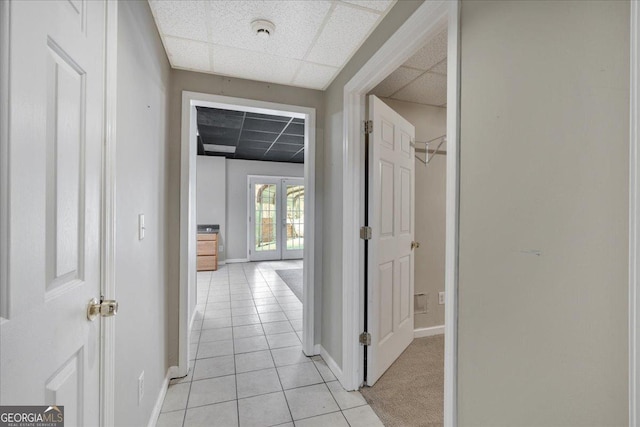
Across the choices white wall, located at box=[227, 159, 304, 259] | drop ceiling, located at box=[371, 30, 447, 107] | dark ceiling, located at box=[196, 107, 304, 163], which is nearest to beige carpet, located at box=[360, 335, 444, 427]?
drop ceiling, located at box=[371, 30, 447, 107]

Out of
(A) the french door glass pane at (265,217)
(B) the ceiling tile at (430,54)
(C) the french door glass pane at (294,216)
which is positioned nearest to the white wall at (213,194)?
(A) the french door glass pane at (265,217)

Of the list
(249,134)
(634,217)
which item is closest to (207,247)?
(249,134)

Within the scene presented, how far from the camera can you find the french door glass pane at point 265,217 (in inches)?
269

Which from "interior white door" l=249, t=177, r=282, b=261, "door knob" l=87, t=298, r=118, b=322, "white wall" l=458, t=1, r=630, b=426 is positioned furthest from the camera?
"interior white door" l=249, t=177, r=282, b=261

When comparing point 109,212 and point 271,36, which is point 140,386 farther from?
point 271,36

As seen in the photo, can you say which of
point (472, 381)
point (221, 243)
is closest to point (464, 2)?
point (472, 381)

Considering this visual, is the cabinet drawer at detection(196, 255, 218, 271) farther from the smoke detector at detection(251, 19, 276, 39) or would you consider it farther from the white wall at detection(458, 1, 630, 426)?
the white wall at detection(458, 1, 630, 426)

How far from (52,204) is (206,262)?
17.7ft

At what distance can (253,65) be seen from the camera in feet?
6.74

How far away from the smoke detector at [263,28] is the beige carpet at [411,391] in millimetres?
2448

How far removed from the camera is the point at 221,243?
21.2ft

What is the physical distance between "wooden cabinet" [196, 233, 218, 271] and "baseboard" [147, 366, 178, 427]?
3839 millimetres

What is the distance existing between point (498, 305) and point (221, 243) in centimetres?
630

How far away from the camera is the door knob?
860mm
